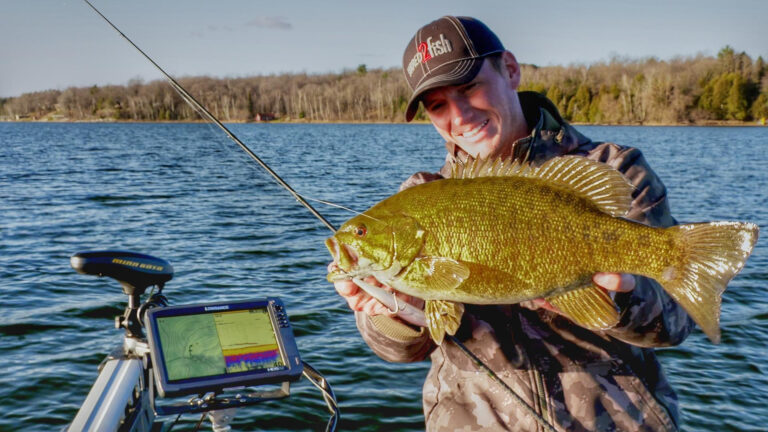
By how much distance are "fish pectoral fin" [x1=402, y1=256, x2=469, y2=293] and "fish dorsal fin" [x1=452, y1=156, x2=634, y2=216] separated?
0.43m

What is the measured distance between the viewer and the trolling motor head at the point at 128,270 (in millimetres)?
3586

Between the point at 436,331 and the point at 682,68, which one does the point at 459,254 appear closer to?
the point at 436,331

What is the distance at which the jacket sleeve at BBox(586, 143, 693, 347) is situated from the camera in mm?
2535

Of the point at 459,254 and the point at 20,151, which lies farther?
the point at 20,151

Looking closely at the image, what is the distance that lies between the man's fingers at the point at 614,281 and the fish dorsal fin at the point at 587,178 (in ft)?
0.74

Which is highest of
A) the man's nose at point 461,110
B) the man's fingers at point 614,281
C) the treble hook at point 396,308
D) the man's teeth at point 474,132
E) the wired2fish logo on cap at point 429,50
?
the wired2fish logo on cap at point 429,50

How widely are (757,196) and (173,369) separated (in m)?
23.0

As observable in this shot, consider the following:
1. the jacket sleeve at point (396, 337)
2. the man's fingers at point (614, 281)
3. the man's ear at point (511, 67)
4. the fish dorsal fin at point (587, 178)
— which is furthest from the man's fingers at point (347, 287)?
the man's ear at point (511, 67)

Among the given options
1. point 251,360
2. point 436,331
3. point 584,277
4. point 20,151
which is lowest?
point 20,151

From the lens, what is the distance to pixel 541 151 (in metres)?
2.99

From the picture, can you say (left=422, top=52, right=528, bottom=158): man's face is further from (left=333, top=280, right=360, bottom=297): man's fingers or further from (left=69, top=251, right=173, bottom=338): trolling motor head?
(left=69, top=251, right=173, bottom=338): trolling motor head

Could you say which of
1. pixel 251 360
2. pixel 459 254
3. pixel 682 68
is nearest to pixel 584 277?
pixel 459 254

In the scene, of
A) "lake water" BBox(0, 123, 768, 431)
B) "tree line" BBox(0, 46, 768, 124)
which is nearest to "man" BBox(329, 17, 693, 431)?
"lake water" BBox(0, 123, 768, 431)

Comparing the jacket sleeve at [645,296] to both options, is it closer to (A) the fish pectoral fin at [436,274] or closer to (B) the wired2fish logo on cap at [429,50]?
(A) the fish pectoral fin at [436,274]
